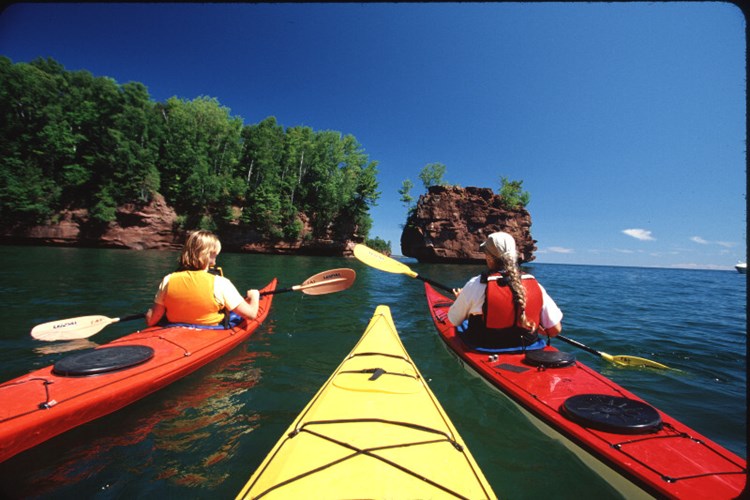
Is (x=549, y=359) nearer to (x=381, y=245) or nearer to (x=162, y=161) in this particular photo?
(x=162, y=161)

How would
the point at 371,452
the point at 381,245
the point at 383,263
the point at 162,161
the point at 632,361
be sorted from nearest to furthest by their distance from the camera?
the point at 371,452 < the point at 632,361 < the point at 383,263 < the point at 162,161 < the point at 381,245

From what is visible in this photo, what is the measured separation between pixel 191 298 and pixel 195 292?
0.35 ft

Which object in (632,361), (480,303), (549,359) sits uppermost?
(480,303)

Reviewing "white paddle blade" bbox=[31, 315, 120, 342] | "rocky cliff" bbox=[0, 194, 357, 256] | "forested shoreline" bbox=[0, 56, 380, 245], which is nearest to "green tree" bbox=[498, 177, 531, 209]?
"forested shoreline" bbox=[0, 56, 380, 245]

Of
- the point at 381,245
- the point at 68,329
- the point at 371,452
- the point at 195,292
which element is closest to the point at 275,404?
the point at 195,292

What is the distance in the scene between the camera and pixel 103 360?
8.43ft

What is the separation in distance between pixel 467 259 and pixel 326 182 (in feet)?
68.7

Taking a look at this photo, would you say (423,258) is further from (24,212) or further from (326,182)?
(24,212)

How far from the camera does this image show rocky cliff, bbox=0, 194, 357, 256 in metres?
20.5

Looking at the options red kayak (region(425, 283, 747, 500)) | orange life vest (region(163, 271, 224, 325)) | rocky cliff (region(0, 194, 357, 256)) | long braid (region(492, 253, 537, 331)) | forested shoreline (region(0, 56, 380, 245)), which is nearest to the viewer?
red kayak (region(425, 283, 747, 500))

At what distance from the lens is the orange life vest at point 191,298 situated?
3344mm

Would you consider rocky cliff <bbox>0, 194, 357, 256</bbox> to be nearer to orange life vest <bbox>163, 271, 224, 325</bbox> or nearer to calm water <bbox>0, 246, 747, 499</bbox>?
calm water <bbox>0, 246, 747, 499</bbox>

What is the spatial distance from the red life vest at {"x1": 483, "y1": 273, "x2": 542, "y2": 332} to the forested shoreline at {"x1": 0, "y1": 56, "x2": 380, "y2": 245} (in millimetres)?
28729

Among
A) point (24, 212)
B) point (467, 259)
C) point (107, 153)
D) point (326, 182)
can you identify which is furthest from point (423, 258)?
point (24, 212)
